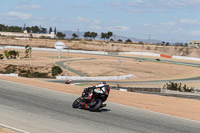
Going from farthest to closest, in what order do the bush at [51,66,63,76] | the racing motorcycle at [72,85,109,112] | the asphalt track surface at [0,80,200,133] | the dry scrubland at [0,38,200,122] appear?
the bush at [51,66,63,76] < the dry scrubland at [0,38,200,122] < the racing motorcycle at [72,85,109,112] < the asphalt track surface at [0,80,200,133]

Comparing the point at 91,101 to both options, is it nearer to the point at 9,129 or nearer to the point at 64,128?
the point at 64,128

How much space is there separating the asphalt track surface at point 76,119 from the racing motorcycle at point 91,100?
0.27 m

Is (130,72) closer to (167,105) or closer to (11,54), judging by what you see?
(11,54)

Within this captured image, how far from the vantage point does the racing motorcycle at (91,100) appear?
13867 millimetres

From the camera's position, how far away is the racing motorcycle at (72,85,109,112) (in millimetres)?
13867

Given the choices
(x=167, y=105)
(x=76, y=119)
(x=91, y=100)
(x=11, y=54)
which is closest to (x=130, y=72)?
(x=11, y=54)

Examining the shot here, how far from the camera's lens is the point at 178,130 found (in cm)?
1119

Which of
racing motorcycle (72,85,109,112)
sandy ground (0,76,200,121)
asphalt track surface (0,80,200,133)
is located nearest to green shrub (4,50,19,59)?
sandy ground (0,76,200,121)

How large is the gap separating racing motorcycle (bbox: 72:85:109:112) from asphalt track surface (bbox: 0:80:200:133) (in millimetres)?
266

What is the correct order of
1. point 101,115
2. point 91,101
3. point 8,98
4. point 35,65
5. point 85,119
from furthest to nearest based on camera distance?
point 35,65
point 8,98
point 91,101
point 101,115
point 85,119

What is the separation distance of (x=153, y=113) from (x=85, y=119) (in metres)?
3.82

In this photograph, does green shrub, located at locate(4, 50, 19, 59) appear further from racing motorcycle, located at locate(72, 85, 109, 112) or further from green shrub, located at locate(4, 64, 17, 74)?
racing motorcycle, located at locate(72, 85, 109, 112)

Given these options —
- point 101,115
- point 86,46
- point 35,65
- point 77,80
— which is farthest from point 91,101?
point 86,46

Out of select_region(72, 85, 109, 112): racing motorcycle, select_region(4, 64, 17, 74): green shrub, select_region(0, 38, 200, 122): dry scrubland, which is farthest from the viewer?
select_region(4, 64, 17, 74): green shrub
